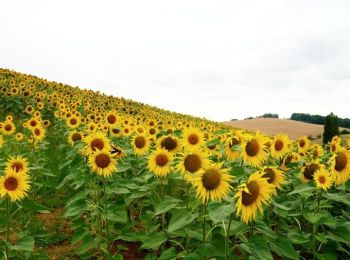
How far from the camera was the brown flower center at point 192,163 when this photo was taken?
528 cm

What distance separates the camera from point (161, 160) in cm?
627

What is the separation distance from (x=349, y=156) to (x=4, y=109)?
63.2 ft

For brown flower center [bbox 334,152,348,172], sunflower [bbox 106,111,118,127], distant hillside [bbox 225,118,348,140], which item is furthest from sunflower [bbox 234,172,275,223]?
distant hillside [bbox 225,118,348,140]

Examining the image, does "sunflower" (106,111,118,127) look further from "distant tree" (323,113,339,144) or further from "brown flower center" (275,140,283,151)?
"distant tree" (323,113,339,144)

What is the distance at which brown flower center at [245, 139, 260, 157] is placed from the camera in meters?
5.54

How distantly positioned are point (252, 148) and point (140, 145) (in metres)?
2.81

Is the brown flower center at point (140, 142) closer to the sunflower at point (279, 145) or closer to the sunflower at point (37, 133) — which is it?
the sunflower at point (279, 145)

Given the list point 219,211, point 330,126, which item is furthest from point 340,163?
point 330,126

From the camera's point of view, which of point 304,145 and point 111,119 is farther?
point 111,119

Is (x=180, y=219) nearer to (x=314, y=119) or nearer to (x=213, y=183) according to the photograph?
(x=213, y=183)

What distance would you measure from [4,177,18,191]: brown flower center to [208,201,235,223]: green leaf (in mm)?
2786

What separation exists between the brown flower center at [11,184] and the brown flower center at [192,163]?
2284 mm

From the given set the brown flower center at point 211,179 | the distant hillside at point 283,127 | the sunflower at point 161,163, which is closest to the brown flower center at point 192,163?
the brown flower center at point 211,179

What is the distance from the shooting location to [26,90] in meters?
23.3
